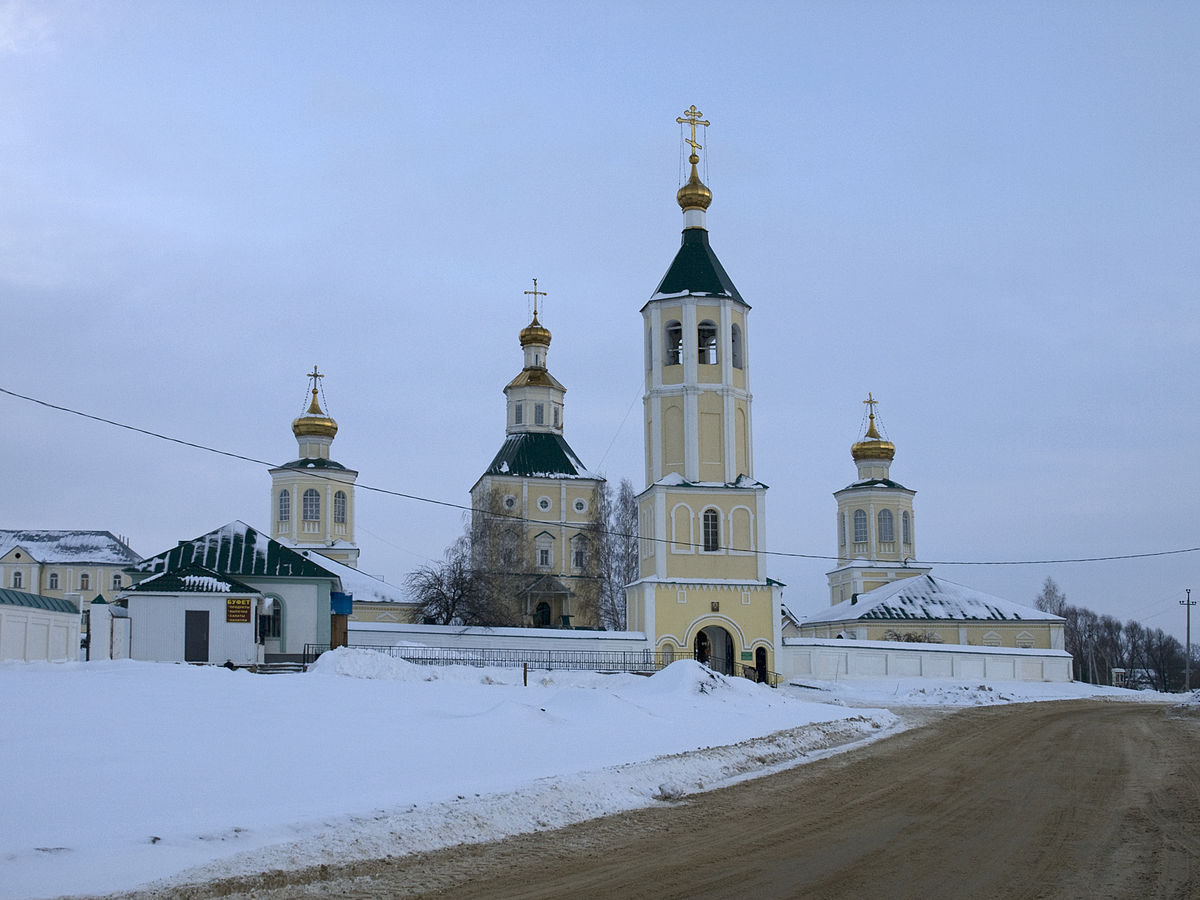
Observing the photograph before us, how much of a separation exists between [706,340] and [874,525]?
28.2m

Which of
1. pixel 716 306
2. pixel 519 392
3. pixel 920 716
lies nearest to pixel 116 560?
pixel 519 392

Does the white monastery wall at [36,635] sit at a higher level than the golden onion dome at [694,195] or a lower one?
lower

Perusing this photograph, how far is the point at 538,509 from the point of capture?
61031 mm

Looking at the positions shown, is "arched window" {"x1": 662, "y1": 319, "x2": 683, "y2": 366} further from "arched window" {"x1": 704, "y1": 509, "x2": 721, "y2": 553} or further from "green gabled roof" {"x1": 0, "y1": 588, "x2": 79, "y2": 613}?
"green gabled roof" {"x1": 0, "y1": 588, "x2": 79, "y2": 613}

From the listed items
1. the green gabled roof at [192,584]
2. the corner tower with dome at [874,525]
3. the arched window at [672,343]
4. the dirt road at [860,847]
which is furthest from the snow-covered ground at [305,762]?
the corner tower with dome at [874,525]

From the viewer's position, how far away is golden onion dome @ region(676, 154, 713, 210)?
43.9 m

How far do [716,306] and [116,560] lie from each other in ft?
201

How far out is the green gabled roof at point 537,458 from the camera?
6184 cm

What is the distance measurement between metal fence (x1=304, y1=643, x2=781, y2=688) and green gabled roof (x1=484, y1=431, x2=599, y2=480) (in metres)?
24.7

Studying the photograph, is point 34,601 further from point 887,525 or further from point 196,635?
point 887,525

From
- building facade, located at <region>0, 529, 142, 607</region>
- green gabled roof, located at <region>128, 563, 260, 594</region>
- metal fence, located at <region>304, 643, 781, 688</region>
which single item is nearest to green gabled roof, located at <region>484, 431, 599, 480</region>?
metal fence, located at <region>304, 643, 781, 688</region>

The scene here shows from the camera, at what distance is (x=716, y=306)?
41.7m

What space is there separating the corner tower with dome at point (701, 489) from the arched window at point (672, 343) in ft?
0.11

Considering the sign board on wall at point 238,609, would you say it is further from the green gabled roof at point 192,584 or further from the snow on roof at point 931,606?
the snow on roof at point 931,606
